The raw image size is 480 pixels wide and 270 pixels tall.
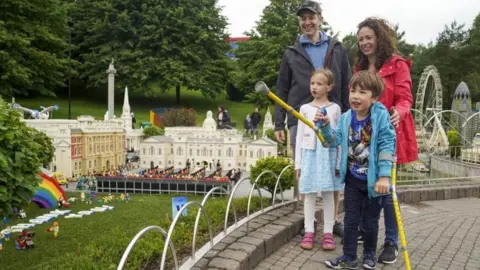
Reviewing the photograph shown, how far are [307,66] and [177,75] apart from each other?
1275 inches

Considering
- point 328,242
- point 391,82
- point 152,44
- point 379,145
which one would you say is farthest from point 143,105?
point 379,145

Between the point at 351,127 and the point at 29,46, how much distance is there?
3266cm

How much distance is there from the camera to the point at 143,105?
39.2 m

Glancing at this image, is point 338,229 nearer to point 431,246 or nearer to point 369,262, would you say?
point 369,262

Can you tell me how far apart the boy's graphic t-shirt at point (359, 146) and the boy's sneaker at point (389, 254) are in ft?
3.22

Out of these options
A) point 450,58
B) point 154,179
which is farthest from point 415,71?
point 154,179

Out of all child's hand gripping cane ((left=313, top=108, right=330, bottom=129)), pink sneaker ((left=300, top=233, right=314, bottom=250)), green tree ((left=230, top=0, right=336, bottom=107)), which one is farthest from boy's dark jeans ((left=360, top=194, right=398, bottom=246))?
green tree ((left=230, top=0, right=336, bottom=107))

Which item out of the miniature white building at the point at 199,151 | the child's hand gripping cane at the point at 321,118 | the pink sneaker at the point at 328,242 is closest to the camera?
the child's hand gripping cane at the point at 321,118

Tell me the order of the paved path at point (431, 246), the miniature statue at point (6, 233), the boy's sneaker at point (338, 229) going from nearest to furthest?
1. the paved path at point (431, 246)
2. the boy's sneaker at point (338, 229)
3. the miniature statue at point (6, 233)

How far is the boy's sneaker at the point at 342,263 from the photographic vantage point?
3.70 meters

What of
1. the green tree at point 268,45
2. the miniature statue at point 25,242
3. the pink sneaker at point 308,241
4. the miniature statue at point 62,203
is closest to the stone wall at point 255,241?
the pink sneaker at point 308,241

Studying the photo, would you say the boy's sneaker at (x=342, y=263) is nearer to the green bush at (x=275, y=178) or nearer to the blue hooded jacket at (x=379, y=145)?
the blue hooded jacket at (x=379, y=145)

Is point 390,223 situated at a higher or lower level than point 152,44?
lower

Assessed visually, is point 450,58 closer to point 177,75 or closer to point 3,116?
point 177,75
